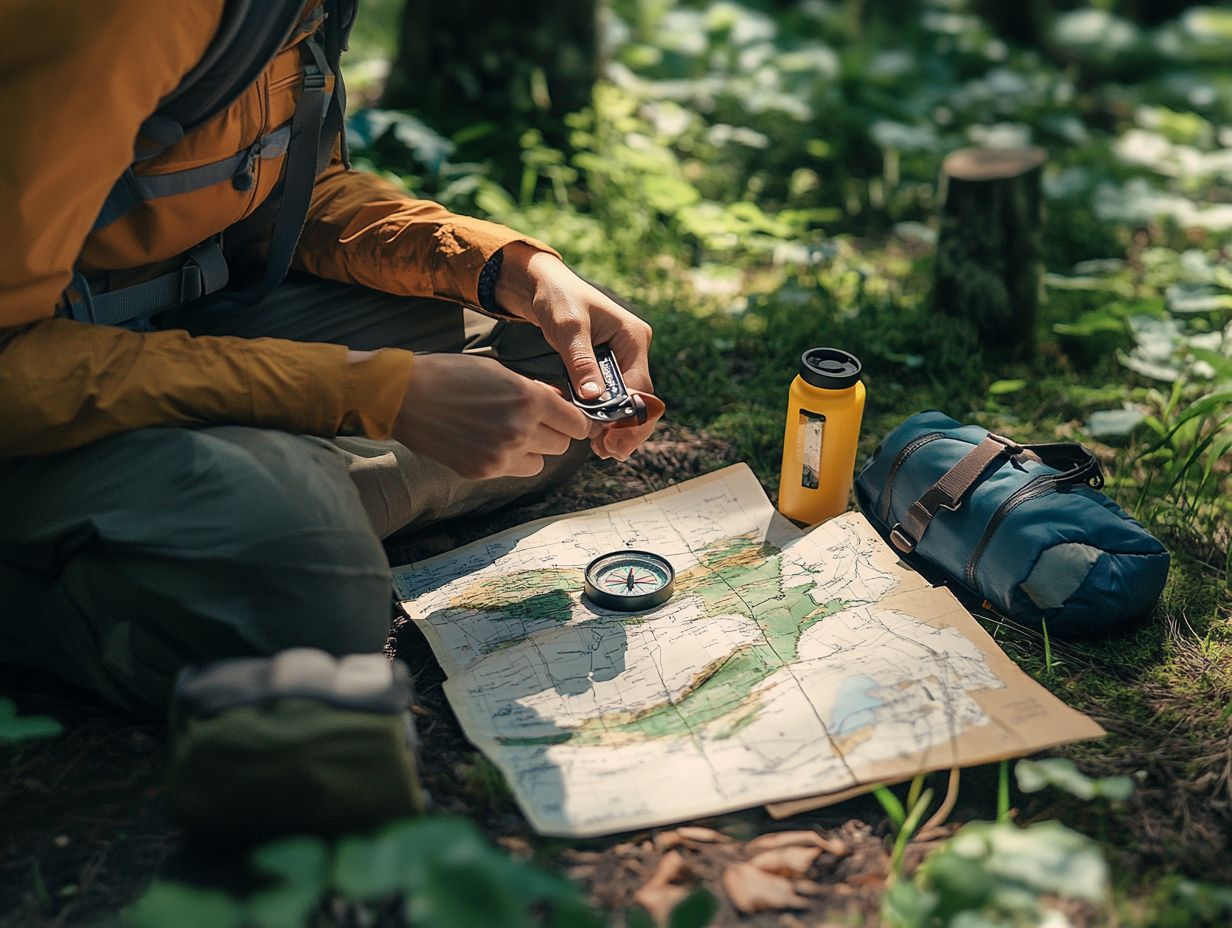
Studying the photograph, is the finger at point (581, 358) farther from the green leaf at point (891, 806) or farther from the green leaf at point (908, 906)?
the green leaf at point (908, 906)

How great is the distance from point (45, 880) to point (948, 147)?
4.93 metres

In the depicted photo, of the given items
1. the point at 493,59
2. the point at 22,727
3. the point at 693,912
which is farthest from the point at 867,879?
the point at 493,59

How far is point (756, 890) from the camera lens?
1881 mm

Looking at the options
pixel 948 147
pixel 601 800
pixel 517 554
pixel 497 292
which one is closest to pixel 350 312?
pixel 497 292

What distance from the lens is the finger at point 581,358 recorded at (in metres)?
2.58

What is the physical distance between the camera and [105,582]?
2.06 metres

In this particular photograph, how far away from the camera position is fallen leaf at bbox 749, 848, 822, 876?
1.93 metres

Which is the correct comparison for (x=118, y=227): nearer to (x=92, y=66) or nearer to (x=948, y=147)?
(x=92, y=66)

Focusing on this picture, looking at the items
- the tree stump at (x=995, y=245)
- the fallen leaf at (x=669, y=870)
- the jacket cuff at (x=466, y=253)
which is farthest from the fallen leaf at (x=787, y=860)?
the tree stump at (x=995, y=245)

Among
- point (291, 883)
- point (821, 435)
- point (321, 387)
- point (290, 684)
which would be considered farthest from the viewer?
point (821, 435)

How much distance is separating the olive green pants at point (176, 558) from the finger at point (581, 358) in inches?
23.5

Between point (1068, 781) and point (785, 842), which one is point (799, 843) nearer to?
point (785, 842)

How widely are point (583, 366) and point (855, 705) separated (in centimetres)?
97

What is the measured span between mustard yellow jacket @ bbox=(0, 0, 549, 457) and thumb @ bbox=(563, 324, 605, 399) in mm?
484
